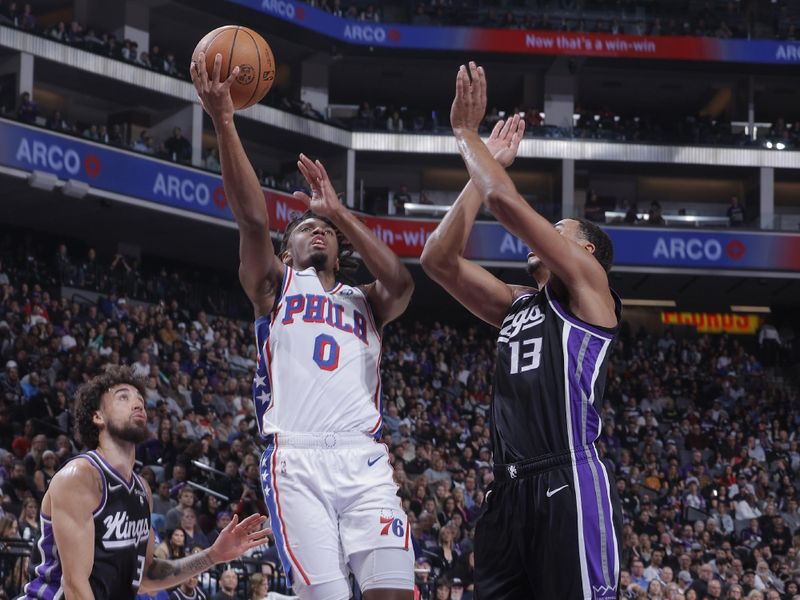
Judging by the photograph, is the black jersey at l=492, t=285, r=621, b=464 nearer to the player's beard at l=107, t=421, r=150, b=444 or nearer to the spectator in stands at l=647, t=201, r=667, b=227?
the player's beard at l=107, t=421, r=150, b=444

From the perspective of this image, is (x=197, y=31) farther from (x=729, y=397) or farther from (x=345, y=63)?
(x=729, y=397)

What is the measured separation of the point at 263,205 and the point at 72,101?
26.5m

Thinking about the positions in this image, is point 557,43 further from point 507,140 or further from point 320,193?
point 320,193

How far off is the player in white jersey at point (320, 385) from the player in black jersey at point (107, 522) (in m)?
0.81

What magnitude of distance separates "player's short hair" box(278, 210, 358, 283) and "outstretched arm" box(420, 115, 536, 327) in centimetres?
53

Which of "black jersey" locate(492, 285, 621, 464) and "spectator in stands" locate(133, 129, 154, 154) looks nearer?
"black jersey" locate(492, 285, 621, 464)

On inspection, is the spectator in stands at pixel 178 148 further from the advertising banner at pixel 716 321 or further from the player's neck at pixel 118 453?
the player's neck at pixel 118 453

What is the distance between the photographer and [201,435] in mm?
17062

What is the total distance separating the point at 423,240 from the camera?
3047 centimetres

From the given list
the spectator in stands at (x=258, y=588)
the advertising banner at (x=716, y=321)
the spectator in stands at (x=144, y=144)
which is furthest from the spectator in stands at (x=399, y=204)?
the spectator in stands at (x=258, y=588)

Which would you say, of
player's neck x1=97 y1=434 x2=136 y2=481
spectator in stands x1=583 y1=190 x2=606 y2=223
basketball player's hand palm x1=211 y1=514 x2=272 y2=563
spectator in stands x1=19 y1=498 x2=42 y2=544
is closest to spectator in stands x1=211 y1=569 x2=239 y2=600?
spectator in stands x1=19 y1=498 x2=42 y2=544

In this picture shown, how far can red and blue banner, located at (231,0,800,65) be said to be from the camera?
1329 inches

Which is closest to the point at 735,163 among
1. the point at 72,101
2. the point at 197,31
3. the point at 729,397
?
the point at 729,397

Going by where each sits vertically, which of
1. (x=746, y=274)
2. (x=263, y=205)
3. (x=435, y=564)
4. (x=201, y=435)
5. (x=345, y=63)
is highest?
(x=345, y=63)
